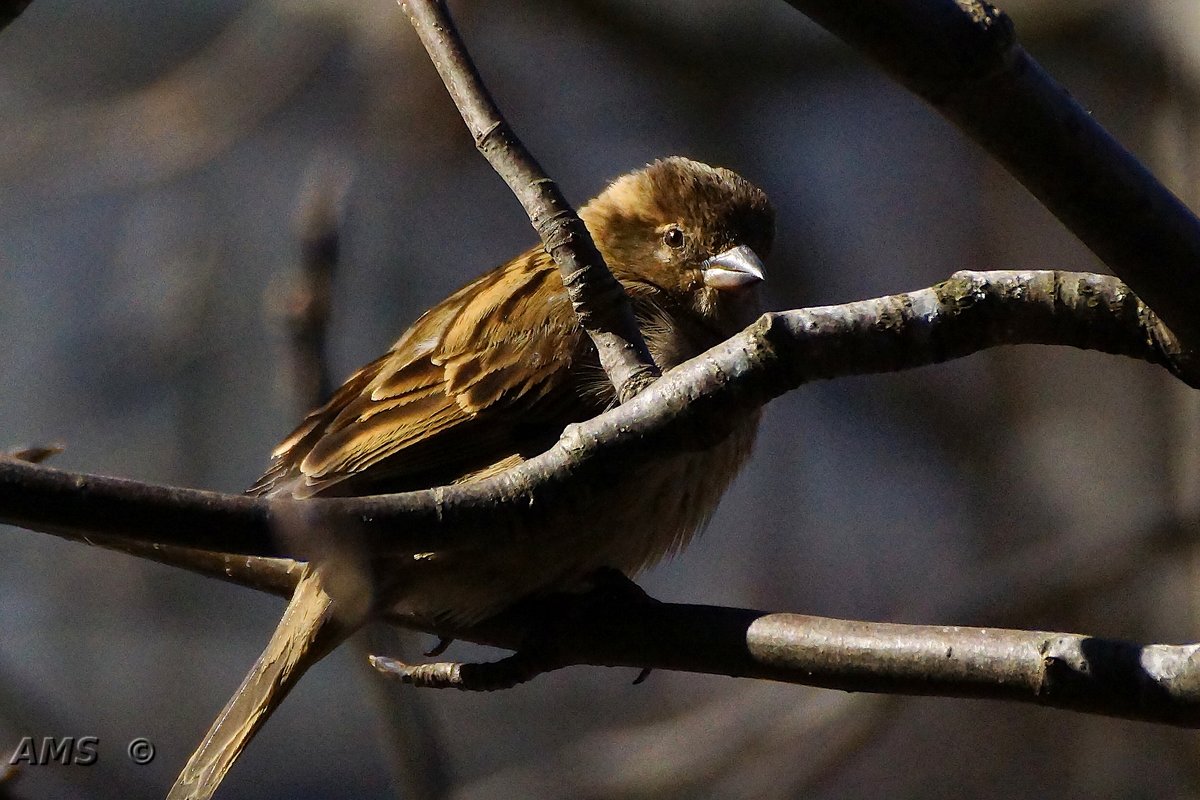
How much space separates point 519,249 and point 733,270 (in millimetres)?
4694

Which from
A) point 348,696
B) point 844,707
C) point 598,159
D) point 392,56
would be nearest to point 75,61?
point 392,56

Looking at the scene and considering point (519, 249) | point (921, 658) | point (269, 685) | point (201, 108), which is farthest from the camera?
point (519, 249)

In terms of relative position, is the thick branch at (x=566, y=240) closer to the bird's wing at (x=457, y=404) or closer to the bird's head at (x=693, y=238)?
the bird's wing at (x=457, y=404)

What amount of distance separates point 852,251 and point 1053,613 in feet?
9.84

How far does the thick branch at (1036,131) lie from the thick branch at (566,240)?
0.85 meters

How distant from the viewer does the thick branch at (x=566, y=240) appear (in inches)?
106

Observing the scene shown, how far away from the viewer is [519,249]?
881 cm

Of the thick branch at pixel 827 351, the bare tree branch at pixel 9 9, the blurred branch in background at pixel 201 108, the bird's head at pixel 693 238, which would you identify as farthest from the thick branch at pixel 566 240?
the blurred branch in background at pixel 201 108

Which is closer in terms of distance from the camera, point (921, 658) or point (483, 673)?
point (921, 658)

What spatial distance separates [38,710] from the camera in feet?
14.0

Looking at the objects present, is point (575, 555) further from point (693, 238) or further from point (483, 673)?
point (693, 238)

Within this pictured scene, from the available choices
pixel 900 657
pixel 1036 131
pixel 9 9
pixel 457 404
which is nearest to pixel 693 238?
pixel 457 404

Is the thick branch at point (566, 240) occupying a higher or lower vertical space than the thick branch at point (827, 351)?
higher

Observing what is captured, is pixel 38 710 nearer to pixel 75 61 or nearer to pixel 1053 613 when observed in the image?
pixel 1053 613
